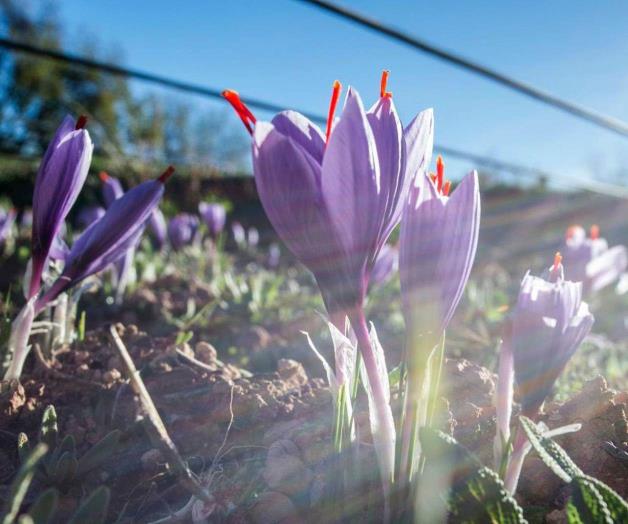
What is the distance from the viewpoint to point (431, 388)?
0.63 m

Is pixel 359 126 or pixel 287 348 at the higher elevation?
pixel 359 126

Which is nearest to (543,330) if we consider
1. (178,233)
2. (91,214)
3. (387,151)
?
(387,151)

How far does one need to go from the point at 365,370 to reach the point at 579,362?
→ 1.33m

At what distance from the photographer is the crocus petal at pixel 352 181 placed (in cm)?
54

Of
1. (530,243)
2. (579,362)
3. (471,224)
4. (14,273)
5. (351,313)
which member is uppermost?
(530,243)

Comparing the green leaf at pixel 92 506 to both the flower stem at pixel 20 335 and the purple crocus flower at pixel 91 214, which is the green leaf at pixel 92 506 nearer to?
the flower stem at pixel 20 335

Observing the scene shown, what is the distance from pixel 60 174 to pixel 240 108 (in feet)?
1.16

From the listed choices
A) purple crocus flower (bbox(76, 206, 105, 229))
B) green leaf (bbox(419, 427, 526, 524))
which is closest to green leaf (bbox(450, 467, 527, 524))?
green leaf (bbox(419, 427, 526, 524))

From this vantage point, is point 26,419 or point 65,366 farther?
point 65,366

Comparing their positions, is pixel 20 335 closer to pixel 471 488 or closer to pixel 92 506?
pixel 92 506

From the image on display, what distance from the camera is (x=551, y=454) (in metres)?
0.61

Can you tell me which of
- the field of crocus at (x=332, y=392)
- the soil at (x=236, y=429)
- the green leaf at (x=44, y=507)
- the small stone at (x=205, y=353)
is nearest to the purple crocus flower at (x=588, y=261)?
the field of crocus at (x=332, y=392)

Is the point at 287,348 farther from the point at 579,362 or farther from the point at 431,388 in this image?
the point at 431,388

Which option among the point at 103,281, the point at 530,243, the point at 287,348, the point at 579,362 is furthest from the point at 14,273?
the point at 530,243
